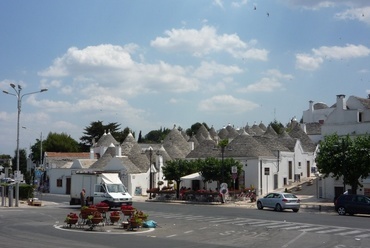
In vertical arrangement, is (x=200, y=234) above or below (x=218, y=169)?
below

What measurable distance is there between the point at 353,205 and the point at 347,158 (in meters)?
6.26

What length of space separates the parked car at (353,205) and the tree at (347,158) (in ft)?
16.7

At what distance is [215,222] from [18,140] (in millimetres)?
20100

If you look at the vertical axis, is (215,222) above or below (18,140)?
below

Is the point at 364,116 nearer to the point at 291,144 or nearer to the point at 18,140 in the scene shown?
the point at 291,144

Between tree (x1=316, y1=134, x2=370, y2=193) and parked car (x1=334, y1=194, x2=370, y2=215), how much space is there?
16.7 ft

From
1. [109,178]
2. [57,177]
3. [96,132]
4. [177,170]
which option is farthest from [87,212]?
[96,132]

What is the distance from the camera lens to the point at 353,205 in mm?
35000

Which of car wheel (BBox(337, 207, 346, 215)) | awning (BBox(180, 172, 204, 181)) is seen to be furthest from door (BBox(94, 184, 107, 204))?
awning (BBox(180, 172, 204, 181))

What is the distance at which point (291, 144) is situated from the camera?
67375 millimetres

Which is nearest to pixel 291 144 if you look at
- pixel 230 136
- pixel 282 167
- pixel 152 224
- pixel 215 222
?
pixel 282 167

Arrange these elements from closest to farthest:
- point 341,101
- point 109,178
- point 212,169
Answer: point 109,178 < point 212,169 < point 341,101

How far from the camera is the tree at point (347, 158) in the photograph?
131 feet

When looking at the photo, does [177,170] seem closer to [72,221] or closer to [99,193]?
[99,193]
